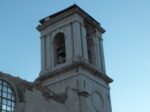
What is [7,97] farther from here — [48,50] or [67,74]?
[48,50]

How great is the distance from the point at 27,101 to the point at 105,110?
11.7 metres

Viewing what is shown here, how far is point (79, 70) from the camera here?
4153 centimetres

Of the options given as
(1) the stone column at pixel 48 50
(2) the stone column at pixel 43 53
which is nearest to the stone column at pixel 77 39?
(1) the stone column at pixel 48 50

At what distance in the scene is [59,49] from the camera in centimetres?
4659

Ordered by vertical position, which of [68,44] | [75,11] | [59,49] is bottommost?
[68,44]

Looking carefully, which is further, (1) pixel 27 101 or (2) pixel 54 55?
(2) pixel 54 55

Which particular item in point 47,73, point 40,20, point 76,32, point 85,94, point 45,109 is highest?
point 40,20

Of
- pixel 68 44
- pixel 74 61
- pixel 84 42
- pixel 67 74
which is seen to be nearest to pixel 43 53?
pixel 68 44

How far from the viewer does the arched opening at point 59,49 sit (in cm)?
4522

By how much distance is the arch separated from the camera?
32.4 metres

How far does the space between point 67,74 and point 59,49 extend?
508 cm

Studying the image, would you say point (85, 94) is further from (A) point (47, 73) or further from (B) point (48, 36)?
(B) point (48, 36)

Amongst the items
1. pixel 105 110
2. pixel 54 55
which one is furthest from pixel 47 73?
pixel 105 110

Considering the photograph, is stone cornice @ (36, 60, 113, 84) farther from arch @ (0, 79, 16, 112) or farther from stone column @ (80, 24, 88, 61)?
arch @ (0, 79, 16, 112)
